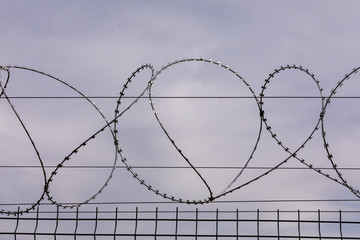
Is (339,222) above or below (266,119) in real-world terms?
below

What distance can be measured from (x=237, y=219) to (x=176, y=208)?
1.44 metres

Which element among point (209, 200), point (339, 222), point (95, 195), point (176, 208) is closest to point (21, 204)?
point (95, 195)

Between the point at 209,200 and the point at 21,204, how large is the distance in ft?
16.1

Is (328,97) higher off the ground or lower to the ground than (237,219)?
higher

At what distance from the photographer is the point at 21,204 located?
15250 millimetres

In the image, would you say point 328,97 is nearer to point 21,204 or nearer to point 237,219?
point 237,219

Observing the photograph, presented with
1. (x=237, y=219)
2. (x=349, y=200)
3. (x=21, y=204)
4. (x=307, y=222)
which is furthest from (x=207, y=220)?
(x=21, y=204)

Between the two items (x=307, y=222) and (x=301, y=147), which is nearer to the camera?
(x=301, y=147)

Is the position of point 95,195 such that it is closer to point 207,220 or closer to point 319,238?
point 207,220

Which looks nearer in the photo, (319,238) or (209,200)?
(209,200)

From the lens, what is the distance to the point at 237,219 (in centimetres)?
1446

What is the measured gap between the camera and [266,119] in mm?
13414

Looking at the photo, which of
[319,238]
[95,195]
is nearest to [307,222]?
[319,238]

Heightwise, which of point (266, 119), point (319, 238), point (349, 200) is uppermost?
point (266, 119)
